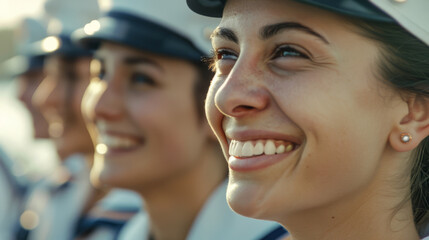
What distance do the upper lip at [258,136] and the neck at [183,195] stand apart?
1.31m

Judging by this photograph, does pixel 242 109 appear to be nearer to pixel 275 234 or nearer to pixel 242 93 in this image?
pixel 242 93

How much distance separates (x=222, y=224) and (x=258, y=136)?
1313 mm

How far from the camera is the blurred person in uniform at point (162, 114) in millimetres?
3391

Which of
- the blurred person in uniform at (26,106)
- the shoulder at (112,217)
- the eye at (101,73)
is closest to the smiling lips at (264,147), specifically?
the eye at (101,73)

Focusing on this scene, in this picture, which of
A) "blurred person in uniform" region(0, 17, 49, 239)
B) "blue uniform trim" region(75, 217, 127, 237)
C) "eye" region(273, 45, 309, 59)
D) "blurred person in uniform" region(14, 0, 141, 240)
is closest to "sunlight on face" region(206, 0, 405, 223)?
"eye" region(273, 45, 309, 59)

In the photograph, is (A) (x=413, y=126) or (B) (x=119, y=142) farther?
(B) (x=119, y=142)

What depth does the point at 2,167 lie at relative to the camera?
6.65 m

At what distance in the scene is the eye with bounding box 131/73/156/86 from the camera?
3.43 meters

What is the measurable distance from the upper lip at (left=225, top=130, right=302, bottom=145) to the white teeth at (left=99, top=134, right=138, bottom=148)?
1.34 m

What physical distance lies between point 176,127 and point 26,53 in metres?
3.18

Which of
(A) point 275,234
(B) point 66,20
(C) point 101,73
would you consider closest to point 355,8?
(A) point 275,234

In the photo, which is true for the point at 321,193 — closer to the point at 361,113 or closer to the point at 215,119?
the point at 361,113

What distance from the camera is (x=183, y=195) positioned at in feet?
11.5

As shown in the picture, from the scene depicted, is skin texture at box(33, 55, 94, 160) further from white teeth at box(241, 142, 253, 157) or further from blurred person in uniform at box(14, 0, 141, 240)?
white teeth at box(241, 142, 253, 157)
